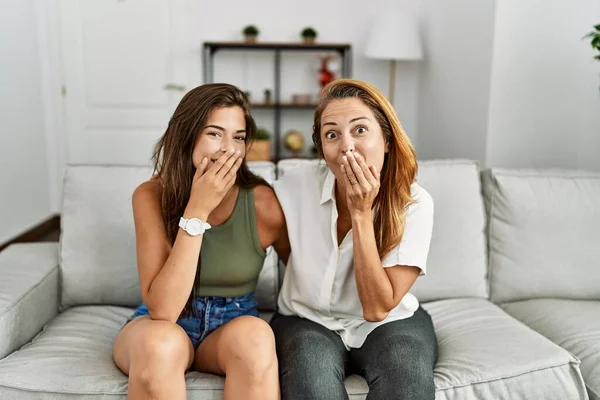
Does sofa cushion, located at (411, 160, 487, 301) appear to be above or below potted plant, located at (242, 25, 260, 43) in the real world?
below

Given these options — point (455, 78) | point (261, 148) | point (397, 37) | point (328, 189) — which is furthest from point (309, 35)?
point (328, 189)

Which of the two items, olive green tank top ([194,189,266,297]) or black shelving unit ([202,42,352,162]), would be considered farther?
black shelving unit ([202,42,352,162])

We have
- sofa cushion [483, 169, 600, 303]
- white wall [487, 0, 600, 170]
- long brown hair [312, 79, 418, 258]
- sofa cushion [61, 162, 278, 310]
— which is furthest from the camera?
white wall [487, 0, 600, 170]

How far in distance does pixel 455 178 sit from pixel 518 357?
2.13 ft

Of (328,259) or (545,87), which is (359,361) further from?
(545,87)

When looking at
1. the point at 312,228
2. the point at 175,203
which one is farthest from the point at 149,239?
the point at 312,228

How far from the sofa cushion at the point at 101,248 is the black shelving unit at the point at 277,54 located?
93.0 inches

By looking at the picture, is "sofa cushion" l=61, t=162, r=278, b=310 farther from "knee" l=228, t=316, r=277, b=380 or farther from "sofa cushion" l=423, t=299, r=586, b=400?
"sofa cushion" l=423, t=299, r=586, b=400

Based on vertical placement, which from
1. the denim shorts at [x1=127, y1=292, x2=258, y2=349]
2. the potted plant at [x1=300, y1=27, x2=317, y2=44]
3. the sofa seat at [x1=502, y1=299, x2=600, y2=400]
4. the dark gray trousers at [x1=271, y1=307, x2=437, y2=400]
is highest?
the potted plant at [x1=300, y1=27, x2=317, y2=44]

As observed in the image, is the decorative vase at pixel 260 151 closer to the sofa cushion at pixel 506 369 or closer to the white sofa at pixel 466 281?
the white sofa at pixel 466 281

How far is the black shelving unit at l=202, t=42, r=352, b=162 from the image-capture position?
4.11m

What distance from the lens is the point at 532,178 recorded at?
2061 mm

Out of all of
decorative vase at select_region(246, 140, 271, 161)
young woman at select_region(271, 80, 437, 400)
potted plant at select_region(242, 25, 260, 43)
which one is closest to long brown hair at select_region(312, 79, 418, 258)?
young woman at select_region(271, 80, 437, 400)

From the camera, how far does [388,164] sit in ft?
5.08
